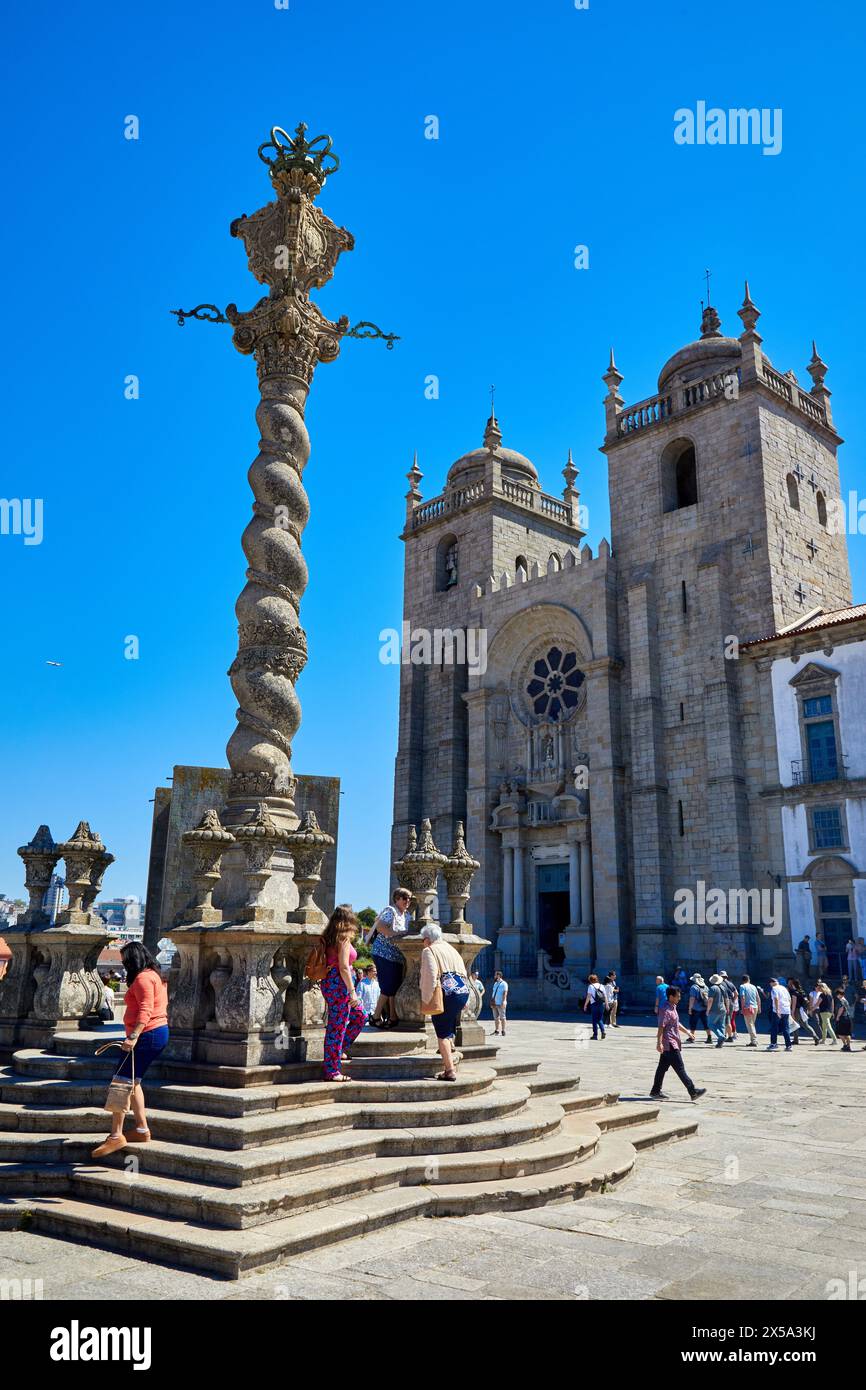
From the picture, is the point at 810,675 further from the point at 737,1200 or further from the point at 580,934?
the point at 737,1200

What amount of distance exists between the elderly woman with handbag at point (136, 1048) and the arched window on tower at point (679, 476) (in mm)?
26767

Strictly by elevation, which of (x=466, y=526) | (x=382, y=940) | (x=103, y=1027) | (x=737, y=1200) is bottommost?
(x=737, y=1200)

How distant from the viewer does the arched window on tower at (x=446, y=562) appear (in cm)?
3900

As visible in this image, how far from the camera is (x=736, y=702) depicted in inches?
1061

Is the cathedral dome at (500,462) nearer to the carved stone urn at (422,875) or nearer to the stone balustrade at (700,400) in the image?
the stone balustrade at (700,400)

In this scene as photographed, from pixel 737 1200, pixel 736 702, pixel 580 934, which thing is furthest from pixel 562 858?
pixel 737 1200

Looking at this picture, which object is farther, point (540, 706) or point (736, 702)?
point (540, 706)

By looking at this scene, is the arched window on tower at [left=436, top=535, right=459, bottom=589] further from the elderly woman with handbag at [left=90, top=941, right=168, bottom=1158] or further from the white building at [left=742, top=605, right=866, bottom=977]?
the elderly woman with handbag at [left=90, top=941, right=168, bottom=1158]

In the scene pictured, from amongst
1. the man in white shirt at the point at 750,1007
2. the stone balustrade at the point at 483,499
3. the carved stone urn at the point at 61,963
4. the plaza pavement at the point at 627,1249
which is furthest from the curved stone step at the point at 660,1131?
the stone balustrade at the point at 483,499

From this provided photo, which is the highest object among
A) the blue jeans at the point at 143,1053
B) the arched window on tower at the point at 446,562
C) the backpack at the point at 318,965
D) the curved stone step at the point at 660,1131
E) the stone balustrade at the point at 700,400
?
the stone balustrade at the point at 700,400

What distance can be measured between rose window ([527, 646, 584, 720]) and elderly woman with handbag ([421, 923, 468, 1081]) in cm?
2444

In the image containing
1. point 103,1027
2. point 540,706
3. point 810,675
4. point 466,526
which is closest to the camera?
point 103,1027

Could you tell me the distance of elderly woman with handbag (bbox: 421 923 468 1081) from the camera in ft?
25.8
